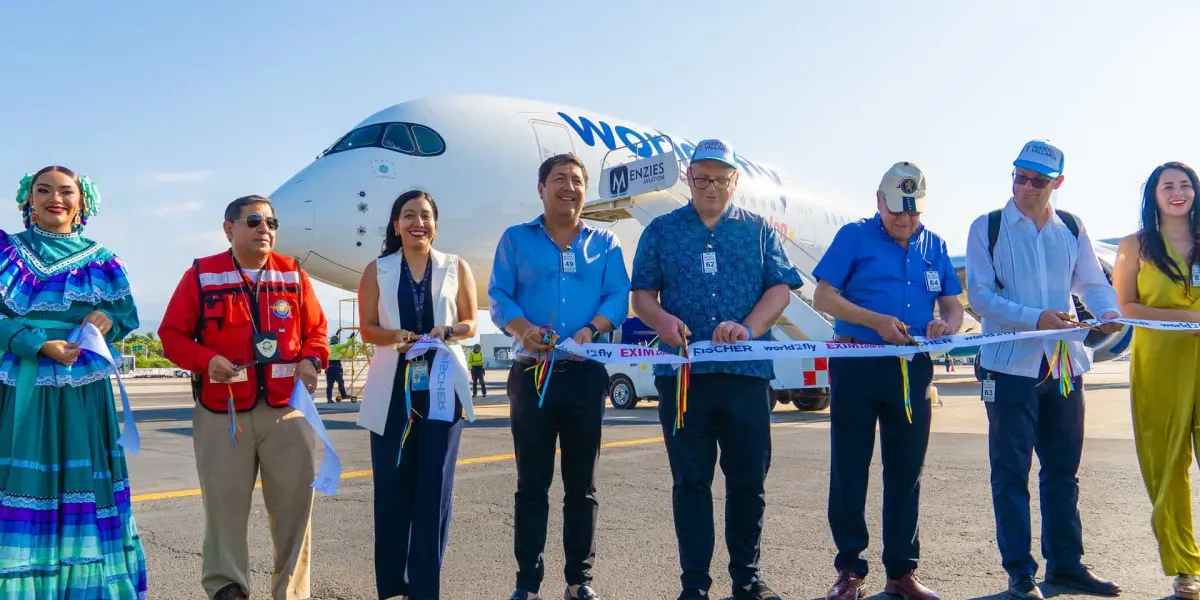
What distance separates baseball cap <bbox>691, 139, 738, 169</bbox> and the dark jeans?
1543mm

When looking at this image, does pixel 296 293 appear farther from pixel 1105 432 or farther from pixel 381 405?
pixel 1105 432

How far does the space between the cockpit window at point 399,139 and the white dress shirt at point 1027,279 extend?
845 centimetres

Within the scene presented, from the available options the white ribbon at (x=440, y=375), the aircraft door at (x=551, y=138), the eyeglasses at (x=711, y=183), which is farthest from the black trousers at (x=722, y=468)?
the aircraft door at (x=551, y=138)

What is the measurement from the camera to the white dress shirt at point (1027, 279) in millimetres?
3842

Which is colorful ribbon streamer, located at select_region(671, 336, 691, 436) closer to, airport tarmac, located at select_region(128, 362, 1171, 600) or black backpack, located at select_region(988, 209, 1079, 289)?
airport tarmac, located at select_region(128, 362, 1171, 600)

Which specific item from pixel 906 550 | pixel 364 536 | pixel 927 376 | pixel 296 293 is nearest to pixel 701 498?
pixel 906 550

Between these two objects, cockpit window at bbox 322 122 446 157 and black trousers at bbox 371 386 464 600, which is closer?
black trousers at bbox 371 386 464 600

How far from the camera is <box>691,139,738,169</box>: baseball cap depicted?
141 inches

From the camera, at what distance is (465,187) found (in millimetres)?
11195

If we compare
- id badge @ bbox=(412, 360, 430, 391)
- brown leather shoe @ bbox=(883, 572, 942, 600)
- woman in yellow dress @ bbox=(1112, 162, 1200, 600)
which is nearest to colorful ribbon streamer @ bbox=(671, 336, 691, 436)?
id badge @ bbox=(412, 360, 430, 391)

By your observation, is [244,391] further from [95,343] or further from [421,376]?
[421,376]

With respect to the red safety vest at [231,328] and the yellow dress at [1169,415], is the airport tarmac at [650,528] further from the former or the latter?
the red safety vest at [231,328]

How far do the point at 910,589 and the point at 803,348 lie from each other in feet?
3.54

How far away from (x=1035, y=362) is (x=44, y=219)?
4.11m
